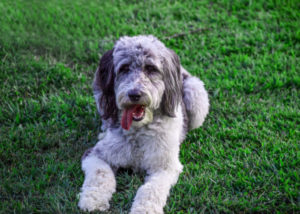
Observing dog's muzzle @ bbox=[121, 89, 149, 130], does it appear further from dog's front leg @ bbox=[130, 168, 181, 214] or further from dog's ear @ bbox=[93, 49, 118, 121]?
dog's front leg @ bbox=[130, 168, 181, 214]

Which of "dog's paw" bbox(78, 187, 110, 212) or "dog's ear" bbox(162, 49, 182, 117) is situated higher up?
"dog's ear" bbox(162, 49, 182, 117)

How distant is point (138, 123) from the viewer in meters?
4.39

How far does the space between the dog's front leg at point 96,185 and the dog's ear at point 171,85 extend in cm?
102

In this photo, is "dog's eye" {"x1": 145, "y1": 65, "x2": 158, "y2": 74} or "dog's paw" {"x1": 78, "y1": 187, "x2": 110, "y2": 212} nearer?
"dog's paw" {"x1": 78, "y1": 187, "x2": 110, "y2": 212}

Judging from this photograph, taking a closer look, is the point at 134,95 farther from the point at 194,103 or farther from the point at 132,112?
the point at 194,103

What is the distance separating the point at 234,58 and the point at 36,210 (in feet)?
16.1

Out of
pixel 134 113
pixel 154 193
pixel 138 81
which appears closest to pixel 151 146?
pixel 134 113

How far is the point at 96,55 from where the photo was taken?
732 cm

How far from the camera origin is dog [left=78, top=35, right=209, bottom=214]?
4.04 m

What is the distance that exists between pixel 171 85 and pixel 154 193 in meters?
1.29

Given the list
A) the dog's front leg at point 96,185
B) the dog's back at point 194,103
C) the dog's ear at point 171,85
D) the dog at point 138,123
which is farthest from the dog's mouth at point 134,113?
the dog's back at point 194,103

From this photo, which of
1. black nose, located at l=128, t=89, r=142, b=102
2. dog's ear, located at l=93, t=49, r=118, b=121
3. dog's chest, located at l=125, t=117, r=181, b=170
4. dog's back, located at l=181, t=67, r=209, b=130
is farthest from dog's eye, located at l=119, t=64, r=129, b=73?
dog's back, located at l=181, t=67, r=209, b=130

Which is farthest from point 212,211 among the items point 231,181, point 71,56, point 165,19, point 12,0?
point 12,0

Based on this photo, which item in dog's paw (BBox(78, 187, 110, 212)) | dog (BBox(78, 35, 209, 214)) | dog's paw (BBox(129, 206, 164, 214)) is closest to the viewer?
dog's paw (BBox(129, 206, 164, 214))
